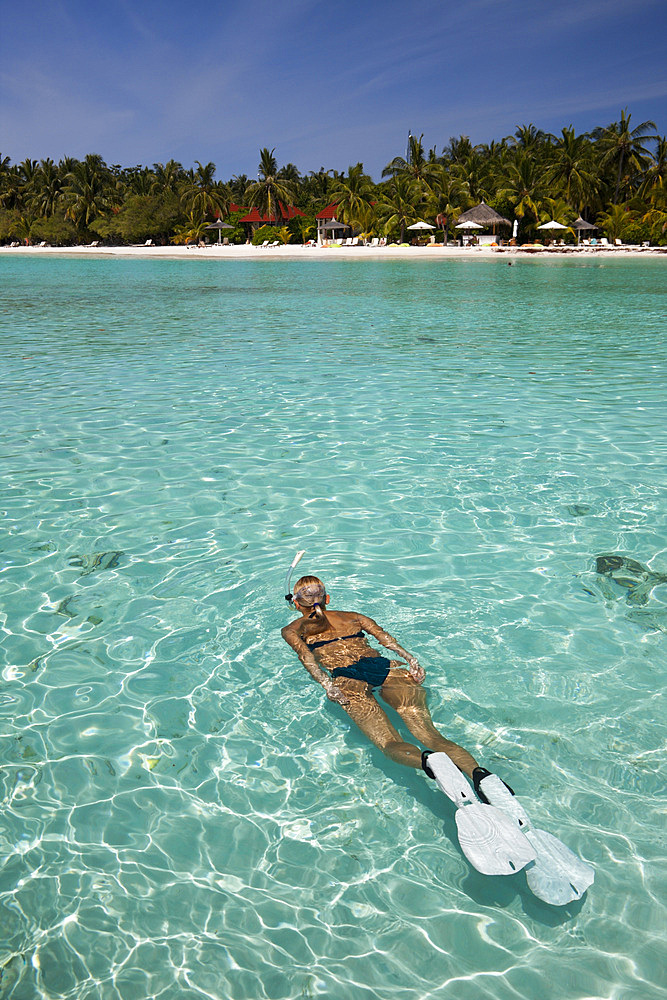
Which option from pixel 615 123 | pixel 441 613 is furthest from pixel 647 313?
pixel 615 123

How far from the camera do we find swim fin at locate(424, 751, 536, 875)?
3.01 m

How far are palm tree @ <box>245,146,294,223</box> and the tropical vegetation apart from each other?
13cm

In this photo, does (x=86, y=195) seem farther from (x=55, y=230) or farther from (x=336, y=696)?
(x=336, y=696)

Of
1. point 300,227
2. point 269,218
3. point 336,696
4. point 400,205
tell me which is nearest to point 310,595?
point 336,696

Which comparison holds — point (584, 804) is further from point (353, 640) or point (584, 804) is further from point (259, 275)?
point (259, 275)

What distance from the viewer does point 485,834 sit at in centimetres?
312

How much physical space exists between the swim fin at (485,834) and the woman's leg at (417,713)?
0.23 metres

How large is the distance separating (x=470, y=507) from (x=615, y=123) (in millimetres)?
73064

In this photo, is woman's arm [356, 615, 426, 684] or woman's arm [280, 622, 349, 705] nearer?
woman's arm [280, 622, 349, 705]

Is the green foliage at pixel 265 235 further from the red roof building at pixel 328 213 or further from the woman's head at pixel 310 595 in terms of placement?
the woman's head at pixel 310 595

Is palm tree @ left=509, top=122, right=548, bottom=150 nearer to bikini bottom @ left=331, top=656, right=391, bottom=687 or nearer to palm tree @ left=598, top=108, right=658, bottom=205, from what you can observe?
palm tree @ left=598, top=108, right=658, bottom=205

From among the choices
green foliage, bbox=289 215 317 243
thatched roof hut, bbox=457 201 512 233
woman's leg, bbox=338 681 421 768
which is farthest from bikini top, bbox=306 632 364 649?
green foliage, bbox=289 215 317 243

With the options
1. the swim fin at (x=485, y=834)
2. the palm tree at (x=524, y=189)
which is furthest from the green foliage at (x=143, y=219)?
the swim fin at (x=485, y=834)

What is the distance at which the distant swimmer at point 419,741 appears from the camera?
119 inches
